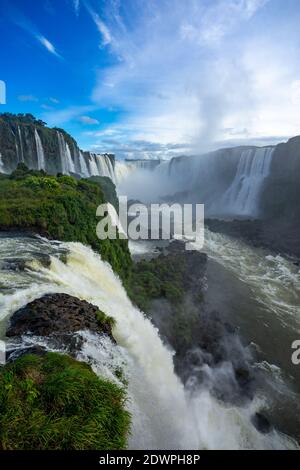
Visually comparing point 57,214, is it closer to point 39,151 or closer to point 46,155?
point 39,151

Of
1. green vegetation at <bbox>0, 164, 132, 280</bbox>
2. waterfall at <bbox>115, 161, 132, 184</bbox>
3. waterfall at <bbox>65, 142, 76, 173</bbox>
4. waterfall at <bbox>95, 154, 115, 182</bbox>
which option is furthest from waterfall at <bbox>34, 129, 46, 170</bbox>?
waterfall at <bbox>115, 161, 132, 184</bbox>

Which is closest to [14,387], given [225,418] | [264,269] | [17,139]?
[225,418]

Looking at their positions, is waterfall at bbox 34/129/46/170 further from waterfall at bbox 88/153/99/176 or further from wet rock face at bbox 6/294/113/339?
wet rock face at bbox 6/294/113/339

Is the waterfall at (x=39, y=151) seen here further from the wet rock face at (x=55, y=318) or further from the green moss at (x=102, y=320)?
the green moss at (x=102, y=320)

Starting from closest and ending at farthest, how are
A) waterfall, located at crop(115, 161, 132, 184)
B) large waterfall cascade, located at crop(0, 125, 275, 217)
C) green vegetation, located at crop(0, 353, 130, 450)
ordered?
green vegetation, located at crop(0, 353, 130, 450)
large waterfall cascade, located at crop(0, 125, 275, 217)
waterfall, located at crop(115, 161, 132, 184)

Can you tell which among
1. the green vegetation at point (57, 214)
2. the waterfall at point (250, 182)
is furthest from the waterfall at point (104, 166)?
the green vegetation at point (57, 214)

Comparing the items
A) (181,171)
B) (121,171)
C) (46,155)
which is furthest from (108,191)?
(181,171)
